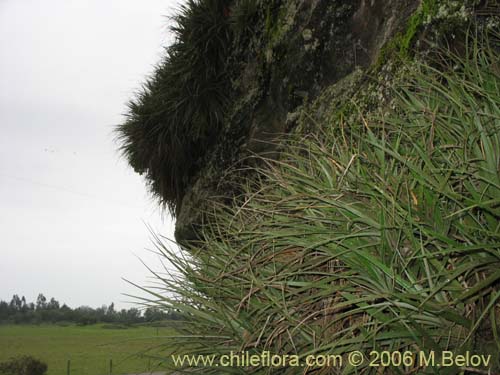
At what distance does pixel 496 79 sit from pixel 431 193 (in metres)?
0.92

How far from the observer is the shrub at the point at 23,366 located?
95.7 ft

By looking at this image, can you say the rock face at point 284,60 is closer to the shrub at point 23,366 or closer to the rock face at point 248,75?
the rock face at point 248,75

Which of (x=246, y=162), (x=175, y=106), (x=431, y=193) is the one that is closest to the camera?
(x=431, y=193)

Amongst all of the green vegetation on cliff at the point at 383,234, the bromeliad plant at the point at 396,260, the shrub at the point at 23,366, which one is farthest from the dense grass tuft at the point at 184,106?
the shrub at the point at 23,366

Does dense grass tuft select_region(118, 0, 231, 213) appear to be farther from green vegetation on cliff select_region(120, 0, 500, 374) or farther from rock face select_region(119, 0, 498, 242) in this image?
green vegetation on cliff select_region(120, 0, 500, 374)

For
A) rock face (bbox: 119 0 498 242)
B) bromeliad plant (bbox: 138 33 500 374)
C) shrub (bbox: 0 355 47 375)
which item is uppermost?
rock face (bbox: 119 0 498 242)

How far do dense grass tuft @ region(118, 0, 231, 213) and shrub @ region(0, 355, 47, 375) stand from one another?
87.2ft

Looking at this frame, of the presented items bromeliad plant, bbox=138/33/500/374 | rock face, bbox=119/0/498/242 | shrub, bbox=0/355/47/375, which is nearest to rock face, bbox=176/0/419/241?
rock face, bbox=119/0/498/242

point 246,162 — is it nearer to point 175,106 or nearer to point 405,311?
point 175,106

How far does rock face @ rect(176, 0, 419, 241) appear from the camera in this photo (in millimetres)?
3975

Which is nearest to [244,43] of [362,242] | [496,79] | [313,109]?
[313,109]

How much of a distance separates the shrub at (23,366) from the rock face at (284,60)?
27567mm

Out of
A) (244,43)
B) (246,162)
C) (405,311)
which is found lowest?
(405,311)

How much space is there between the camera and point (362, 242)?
2018 millimetres
